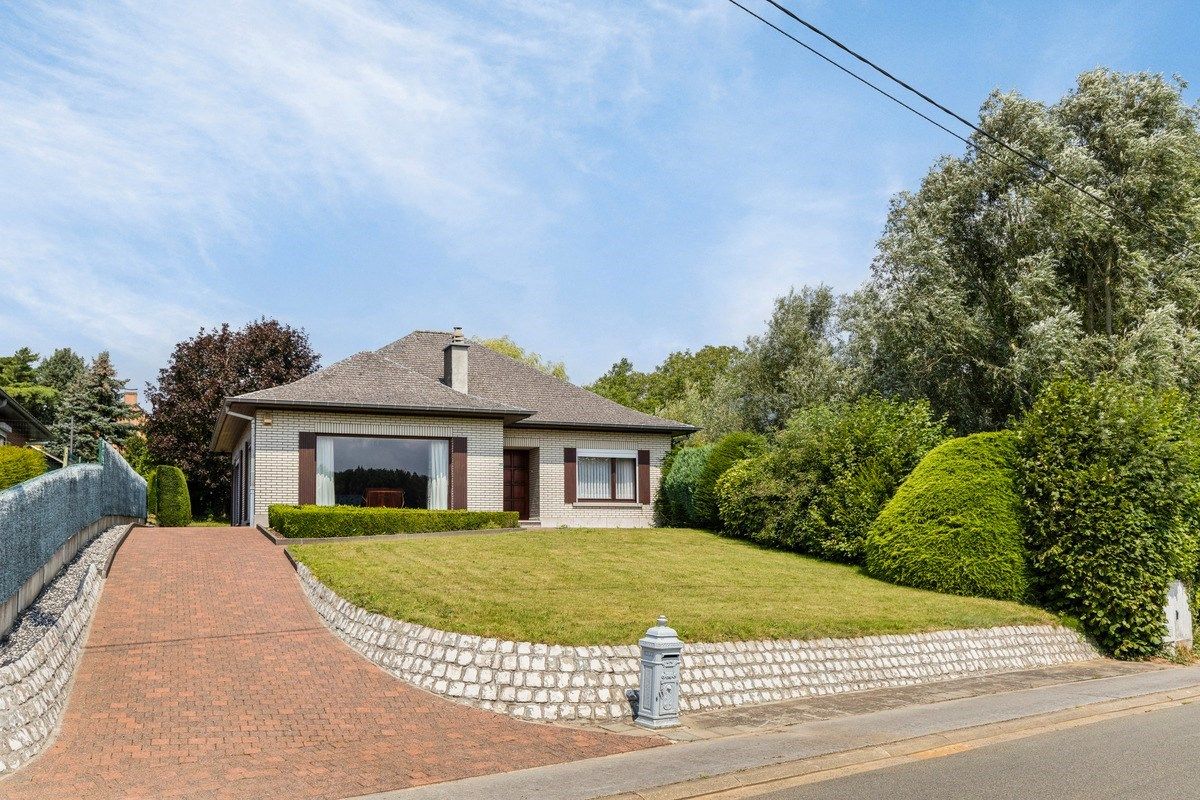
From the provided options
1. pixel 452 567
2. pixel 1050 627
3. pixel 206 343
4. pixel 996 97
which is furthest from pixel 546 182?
pixel 206 343

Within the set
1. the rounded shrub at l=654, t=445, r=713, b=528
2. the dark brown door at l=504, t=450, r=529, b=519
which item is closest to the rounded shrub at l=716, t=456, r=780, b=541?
the rounded shrub at l=654, t=445, r=713, b=528

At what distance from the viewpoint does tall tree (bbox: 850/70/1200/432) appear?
2711cm

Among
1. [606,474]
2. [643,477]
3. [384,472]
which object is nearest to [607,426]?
[606,474]

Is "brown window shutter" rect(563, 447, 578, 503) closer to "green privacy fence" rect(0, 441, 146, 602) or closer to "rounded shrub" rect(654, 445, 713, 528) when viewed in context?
"rounded shrub" rect(654, 445, 713, 528)

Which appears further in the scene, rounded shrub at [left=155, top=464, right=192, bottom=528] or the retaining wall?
rounded shrub at [left=155, top=464, right=192, bottom=528]

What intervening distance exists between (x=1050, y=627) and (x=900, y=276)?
57.7 feet

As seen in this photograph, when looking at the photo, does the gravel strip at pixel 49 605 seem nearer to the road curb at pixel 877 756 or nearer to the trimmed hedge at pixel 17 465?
the trimmed hedge at pixel 17 465

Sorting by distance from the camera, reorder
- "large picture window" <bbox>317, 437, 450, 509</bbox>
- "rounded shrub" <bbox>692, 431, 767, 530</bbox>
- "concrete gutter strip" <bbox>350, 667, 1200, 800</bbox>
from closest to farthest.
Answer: "concrete gutter strip" <bbox>350, 667, 1200, 800</bbox> < "large picture window" <bbox>317, 437, 450, 509</bbox> < "rounded shrub" <bbox>692, 431, 767, 530</bbox>

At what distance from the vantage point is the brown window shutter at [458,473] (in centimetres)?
2505

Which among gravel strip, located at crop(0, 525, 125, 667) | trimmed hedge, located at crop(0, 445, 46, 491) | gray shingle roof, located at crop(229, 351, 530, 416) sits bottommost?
gravel strip, located at crop(0, 525, 125, 667)

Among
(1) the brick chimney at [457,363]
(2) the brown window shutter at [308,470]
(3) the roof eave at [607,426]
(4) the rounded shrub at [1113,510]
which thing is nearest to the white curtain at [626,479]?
(3) the roof eave at [607,426]

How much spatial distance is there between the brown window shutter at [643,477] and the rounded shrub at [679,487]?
1.26 ft

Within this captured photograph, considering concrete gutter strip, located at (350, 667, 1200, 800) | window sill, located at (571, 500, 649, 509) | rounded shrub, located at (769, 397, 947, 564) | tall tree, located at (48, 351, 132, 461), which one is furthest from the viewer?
tall tree, located at (48, 351, 132, 461)

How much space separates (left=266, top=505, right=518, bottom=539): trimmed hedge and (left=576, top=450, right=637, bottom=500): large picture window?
5604 mm
